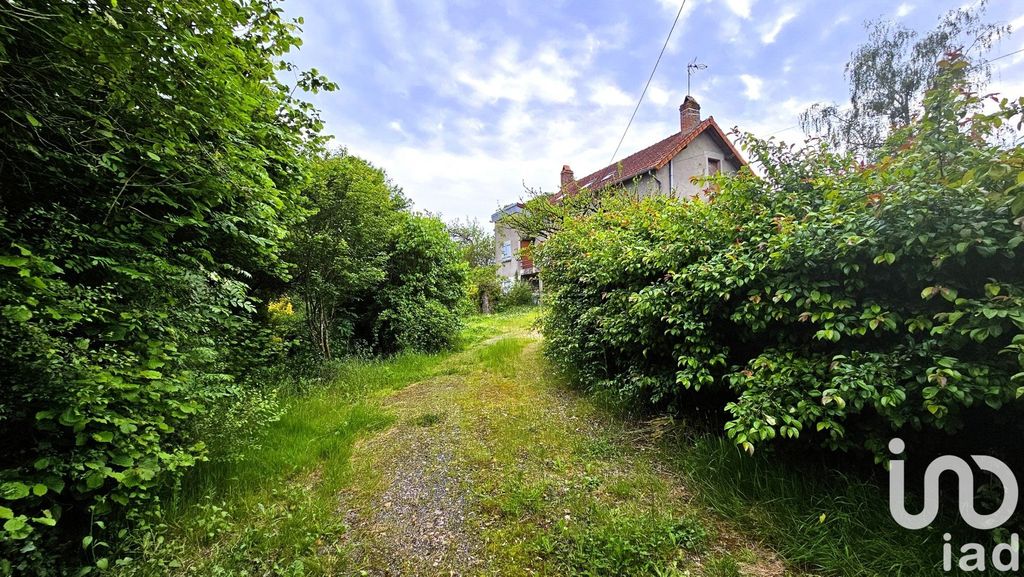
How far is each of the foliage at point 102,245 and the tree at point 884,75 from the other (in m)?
14.8

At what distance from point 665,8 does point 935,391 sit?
6.16 meters

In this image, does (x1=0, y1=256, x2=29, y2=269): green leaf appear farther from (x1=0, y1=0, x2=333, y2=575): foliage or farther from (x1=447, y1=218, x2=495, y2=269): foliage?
(x1=447, y1=218, x2=495, y2=269): foliage

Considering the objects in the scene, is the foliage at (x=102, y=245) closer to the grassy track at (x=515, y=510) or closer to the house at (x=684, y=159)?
the grassy track at (x=515, y=510)

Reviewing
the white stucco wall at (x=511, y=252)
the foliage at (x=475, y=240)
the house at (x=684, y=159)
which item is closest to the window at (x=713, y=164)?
the house at (x=684, y=159)

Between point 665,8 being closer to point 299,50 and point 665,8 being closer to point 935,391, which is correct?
point 299,50

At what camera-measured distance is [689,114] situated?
13648mm

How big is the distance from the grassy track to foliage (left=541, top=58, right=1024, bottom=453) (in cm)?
42

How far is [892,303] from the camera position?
5.88ft

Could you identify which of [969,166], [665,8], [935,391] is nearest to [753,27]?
[665,8]

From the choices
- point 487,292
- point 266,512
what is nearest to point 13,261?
point 266,512

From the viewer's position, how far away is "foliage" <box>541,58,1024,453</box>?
145 cm

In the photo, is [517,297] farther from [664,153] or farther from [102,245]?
[102,245]

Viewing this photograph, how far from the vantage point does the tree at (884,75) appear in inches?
406

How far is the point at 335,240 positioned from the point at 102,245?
3556mm
